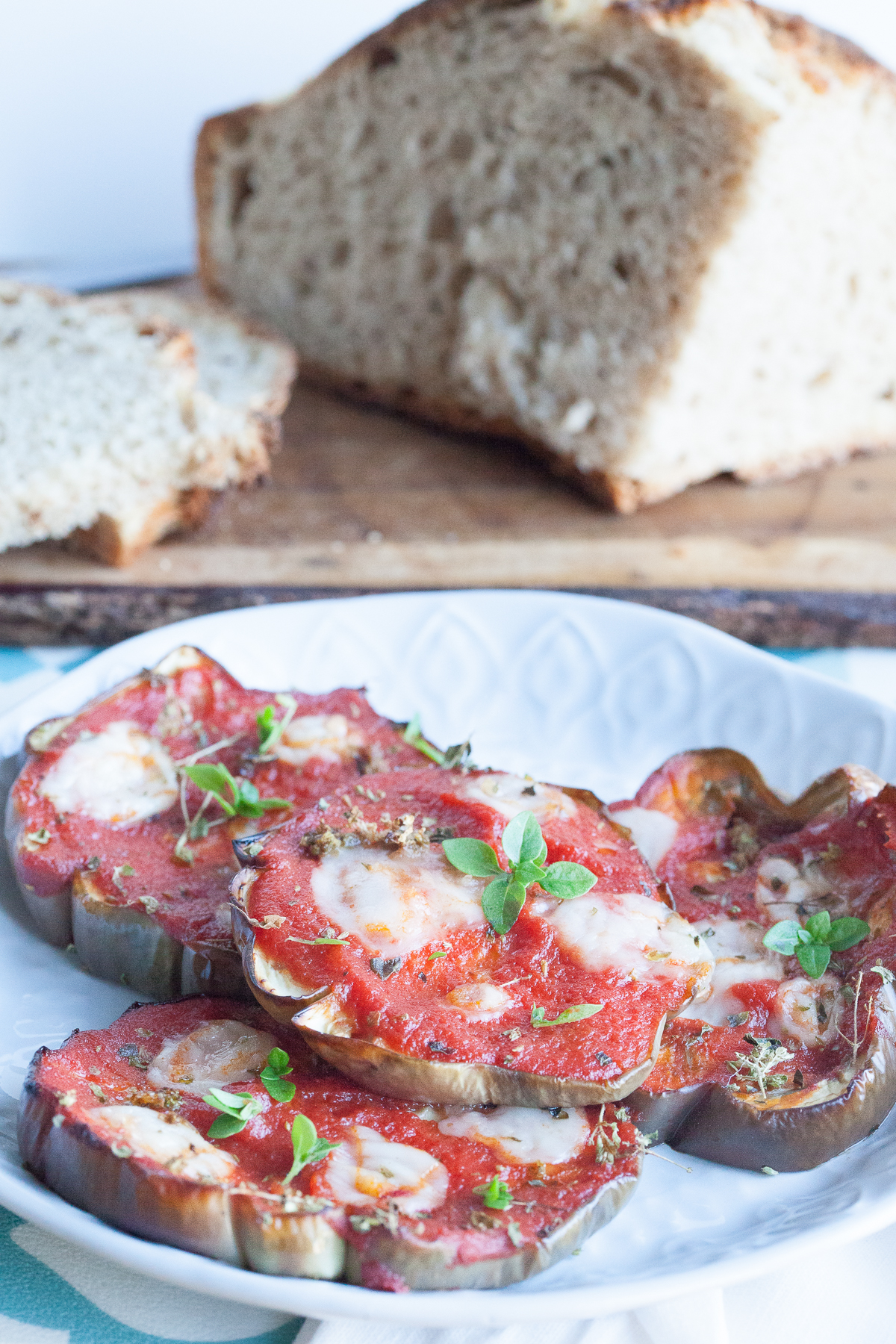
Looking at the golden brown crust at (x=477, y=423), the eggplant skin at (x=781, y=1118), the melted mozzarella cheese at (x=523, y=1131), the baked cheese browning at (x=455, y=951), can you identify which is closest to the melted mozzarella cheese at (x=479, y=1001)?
the baked cheese browning at (x=455, y=951)

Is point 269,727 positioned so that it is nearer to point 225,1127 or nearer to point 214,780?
point 214,780

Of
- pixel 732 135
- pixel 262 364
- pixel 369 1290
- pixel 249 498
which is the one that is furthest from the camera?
pixel 262 364

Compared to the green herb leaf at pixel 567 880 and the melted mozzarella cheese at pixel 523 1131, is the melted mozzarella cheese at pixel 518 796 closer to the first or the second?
the green herb leaf at pixel 567 880

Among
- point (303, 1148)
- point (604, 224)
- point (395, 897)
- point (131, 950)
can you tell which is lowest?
point (131, 950)

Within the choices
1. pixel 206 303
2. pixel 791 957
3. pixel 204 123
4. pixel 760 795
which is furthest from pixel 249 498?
pixel 791 957

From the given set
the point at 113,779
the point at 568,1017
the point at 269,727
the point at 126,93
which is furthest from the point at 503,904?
the point at 126,93

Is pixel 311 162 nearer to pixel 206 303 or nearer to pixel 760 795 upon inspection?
pixel 206 303

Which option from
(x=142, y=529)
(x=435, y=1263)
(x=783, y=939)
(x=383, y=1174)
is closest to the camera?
(x=435, y=1263)
